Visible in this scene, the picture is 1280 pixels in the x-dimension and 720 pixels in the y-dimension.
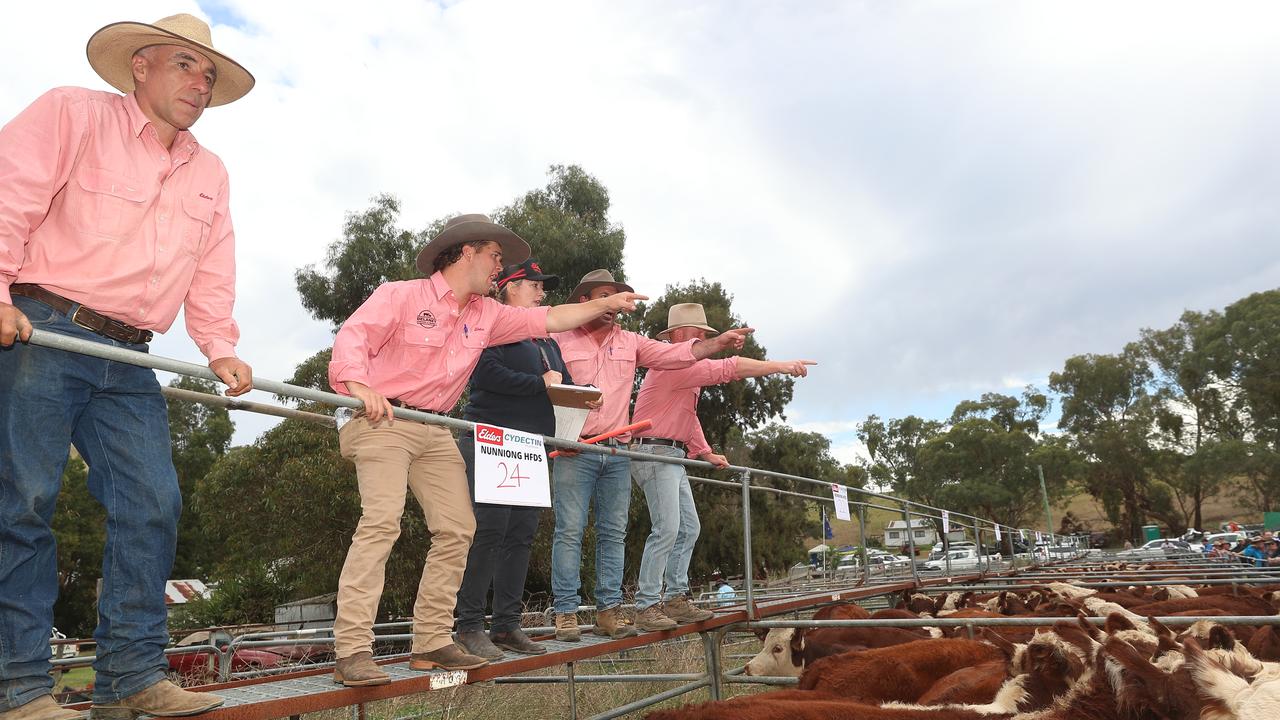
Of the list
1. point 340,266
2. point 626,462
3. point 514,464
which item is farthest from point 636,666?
point 340,266

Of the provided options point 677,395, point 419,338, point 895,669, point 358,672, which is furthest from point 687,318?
point 358,672

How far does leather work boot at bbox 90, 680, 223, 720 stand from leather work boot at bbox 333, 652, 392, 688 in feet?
1.76

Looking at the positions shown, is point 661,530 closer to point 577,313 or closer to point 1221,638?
point 577,313

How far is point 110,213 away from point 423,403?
1.39 metres

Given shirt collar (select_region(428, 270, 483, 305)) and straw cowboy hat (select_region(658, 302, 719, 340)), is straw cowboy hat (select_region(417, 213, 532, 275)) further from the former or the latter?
straw cowboy hat (select_region(658, 302, 719, 340))

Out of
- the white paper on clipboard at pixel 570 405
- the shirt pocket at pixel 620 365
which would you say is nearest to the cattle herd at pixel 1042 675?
the white paper on clipboard at pixel 570 405

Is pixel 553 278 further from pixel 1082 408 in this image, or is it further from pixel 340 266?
pixel 1082 408

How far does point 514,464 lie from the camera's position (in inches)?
152

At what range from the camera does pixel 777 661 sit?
673cm

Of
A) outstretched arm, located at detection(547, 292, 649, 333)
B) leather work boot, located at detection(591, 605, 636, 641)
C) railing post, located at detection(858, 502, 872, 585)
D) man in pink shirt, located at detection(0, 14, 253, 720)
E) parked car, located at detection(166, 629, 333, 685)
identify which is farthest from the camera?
parked car, located at detection(166, 629, 333, 685)

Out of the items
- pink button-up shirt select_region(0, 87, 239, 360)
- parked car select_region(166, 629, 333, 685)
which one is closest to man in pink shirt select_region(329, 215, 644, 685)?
pink button-up shirt select_region(0, 87, 239, 360)

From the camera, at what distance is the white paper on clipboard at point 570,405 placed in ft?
14.6

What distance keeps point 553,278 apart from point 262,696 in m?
2.87

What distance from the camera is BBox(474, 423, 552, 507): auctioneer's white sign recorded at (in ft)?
12.1
